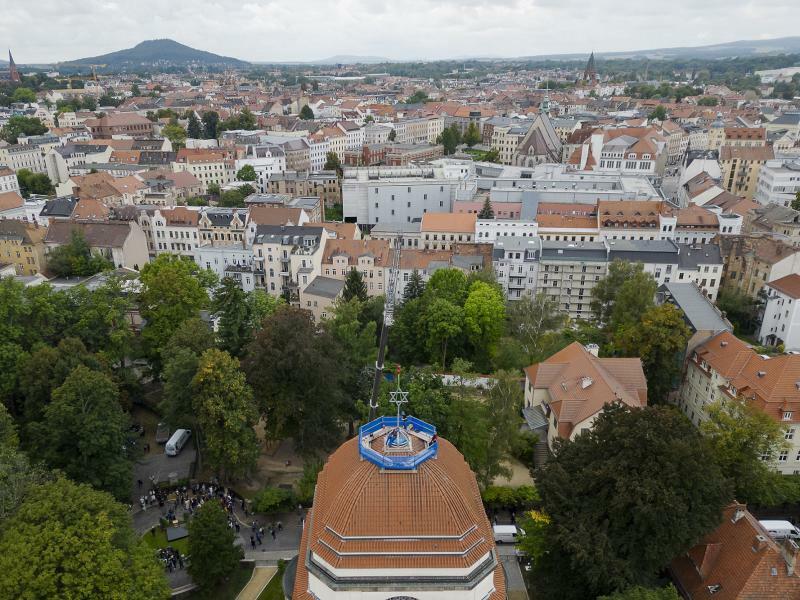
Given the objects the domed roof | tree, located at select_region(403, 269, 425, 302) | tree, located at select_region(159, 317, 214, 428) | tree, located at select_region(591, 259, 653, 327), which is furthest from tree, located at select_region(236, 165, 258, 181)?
the domed roof

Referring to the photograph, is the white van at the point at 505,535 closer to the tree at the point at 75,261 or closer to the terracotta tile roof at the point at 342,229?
the terracotta tile roof at the point at 342,229

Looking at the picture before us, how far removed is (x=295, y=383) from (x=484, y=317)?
22.9 m

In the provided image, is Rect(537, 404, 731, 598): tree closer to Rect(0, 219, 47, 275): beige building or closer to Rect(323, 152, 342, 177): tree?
Rect(0, 219, 47, 275): beige building

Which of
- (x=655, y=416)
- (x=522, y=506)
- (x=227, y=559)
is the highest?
(x=655, y=416)

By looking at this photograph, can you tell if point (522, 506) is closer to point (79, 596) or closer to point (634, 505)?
point (634, 505)

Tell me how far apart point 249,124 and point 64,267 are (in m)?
121

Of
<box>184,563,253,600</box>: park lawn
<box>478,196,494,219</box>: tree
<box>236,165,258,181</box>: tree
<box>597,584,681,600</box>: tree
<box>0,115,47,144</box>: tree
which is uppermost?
<box>0,115,47,144</box>: tree

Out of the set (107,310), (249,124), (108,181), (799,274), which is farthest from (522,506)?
(249,124)

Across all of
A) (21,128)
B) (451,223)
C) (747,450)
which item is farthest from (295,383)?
(21,128)

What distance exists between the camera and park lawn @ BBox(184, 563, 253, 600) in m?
35.4

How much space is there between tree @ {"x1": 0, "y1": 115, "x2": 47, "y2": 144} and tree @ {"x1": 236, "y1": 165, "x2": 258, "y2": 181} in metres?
76.1

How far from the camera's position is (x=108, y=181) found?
106375 millimetres

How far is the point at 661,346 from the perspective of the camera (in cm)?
5153

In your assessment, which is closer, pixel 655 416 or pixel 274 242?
pixel 655 416
